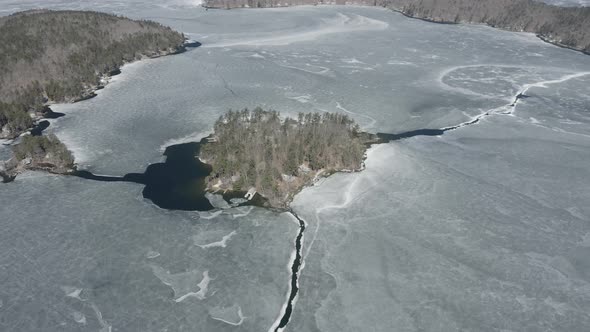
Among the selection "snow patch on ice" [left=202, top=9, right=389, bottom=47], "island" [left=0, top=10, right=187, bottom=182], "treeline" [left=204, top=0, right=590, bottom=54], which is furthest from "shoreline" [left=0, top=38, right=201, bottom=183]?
"treeline" [left=204, top=0, right=590, bottom=54]

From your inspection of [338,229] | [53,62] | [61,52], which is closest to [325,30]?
[61,52]

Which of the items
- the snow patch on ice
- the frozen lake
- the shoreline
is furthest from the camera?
the snow patch on ice

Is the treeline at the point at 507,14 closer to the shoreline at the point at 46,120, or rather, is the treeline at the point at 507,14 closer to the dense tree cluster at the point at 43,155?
the shoreline at the point at 46,120

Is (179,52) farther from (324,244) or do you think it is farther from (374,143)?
(324,244)

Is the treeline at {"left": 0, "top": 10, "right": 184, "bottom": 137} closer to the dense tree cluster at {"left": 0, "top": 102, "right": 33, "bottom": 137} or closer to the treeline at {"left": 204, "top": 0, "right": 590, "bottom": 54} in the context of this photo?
the dense tree cluster at {"left": 0, "top": 102, "right": 33, "bottom": 137}

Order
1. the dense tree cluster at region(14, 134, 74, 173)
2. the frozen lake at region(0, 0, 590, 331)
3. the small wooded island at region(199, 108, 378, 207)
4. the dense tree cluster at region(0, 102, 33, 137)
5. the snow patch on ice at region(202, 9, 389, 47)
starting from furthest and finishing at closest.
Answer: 1. the snow patch on ice at region(202, 9, 389, 47)
2. the dense tree cluster at region(0, 102, 33, 137)
3. the dense tree cluster at region(14, 134, 74, 173)
4. the small wooded island at region(199, 108, 378, 207)
5. the frozen lake at region(0, 0, 590, 331)

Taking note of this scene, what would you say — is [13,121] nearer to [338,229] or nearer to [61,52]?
[61,52]
